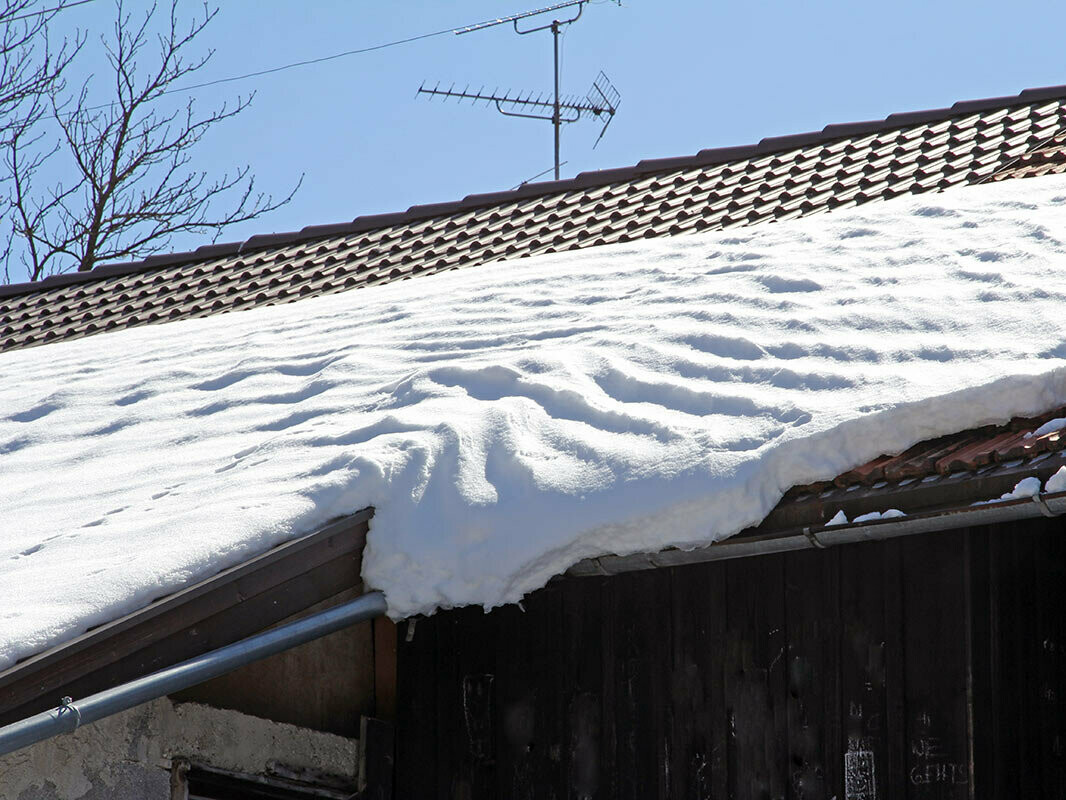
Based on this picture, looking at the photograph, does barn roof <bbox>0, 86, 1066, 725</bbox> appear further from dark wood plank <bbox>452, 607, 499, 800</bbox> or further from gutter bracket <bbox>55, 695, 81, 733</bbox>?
gutter bracket <bbox>55, 695, 81, 733</bbox>

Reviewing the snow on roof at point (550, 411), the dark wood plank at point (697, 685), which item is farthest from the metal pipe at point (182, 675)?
the dark wood plank at point (697, 685)

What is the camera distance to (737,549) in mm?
3561

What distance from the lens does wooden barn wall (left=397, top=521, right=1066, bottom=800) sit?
148 inches

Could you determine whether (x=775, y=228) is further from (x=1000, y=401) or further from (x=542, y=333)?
(x=1000, y=401)

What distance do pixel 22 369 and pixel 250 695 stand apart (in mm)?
3523

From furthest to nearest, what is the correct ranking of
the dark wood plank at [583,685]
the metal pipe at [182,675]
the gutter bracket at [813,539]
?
1. the dark wood plank at [583,685]
2. the gutter bracket at [813,539]
3. the metal pipe at [182,675]

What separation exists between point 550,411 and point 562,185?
4.60m

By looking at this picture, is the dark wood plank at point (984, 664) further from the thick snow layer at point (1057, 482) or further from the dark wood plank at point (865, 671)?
the thick snow layer at point (1057, 482)

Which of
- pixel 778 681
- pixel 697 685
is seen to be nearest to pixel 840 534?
pixel 778 681

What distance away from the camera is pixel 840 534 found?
3.42 meters

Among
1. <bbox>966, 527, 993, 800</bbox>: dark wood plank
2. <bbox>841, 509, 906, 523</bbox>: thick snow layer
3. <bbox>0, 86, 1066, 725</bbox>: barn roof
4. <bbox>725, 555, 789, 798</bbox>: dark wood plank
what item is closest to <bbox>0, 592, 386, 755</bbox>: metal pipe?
<bbox>725, 555, 789, 798</bbox>: dark wood plank

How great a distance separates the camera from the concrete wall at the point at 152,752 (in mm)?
3539

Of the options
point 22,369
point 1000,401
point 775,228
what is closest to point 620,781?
point 1000,401

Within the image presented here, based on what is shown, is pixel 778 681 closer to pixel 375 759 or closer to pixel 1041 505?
pixel 1041 505
